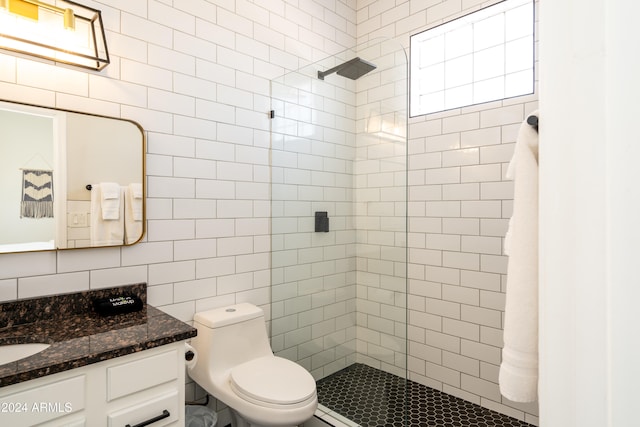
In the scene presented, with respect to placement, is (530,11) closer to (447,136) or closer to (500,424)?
(447,136)

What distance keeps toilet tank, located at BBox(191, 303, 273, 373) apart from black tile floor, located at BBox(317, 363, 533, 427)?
50 centimetres

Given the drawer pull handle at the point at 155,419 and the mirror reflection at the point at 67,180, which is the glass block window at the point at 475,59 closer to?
the mirror reflection at the point at 67,180

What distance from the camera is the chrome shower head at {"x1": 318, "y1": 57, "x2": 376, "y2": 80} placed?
2.08 meters

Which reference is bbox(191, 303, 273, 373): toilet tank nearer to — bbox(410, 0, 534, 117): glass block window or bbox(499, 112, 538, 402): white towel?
bbox(499, 112, 538, 402): white towel

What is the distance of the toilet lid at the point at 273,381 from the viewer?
5.39 feet

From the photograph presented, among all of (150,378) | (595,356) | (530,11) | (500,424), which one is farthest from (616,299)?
(530,11)

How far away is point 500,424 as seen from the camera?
2156 millimetres

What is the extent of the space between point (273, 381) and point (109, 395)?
30.5 inches

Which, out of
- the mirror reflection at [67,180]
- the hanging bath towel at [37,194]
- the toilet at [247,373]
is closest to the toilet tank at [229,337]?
the toilet at [247,373]

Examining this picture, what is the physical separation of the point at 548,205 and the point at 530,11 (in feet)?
7.92

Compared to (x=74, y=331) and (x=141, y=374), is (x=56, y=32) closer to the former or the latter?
(x=74, y=331)

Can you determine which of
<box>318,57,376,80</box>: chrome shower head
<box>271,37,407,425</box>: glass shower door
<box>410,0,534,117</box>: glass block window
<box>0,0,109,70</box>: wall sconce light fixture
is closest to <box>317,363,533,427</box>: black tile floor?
<box>271,37,407,425</box>: glass shower door

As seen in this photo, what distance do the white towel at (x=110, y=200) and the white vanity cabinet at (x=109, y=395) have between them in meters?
0.75

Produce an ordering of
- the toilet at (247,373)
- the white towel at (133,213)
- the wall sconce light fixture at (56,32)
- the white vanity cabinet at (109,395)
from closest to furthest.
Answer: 1. the white vanity cabinet at (109,395)
2. the wall sconce light fixture at (56,32)
3. the toilet at (247,373)
4. the white towel at (133,213)
